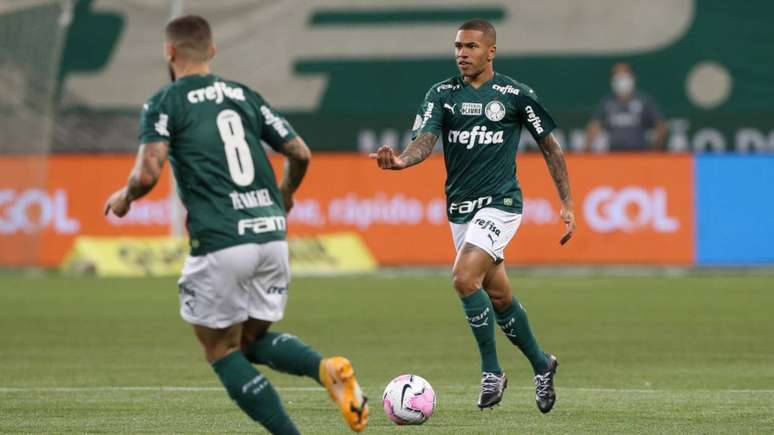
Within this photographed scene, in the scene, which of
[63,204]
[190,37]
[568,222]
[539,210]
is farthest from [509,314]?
[63,204]

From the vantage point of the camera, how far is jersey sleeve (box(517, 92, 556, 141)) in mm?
10633

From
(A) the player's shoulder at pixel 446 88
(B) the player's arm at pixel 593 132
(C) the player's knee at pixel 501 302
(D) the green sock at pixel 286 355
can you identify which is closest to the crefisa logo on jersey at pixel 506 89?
(A) the player's shoulder at pixel 446 88

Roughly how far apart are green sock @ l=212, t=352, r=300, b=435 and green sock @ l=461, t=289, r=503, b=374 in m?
2.74

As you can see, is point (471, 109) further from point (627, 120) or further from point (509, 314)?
point (627, 120)

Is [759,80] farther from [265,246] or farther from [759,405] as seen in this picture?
[265,246]

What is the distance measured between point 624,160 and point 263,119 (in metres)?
16.1

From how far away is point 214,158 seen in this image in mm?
7859

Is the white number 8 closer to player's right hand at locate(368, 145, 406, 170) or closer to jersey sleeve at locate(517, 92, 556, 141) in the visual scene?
player's right hand at locate(368, 145, 406, 170)

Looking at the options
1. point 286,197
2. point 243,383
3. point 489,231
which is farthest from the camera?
point 489,231

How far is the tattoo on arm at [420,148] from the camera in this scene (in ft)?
33.8

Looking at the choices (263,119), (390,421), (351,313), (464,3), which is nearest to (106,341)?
(351,313)

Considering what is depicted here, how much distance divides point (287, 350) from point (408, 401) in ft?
5.30

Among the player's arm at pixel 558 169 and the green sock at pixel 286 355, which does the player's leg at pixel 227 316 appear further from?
the player's arm at pixel 558 169

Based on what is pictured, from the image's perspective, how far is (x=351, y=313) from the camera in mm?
18000
